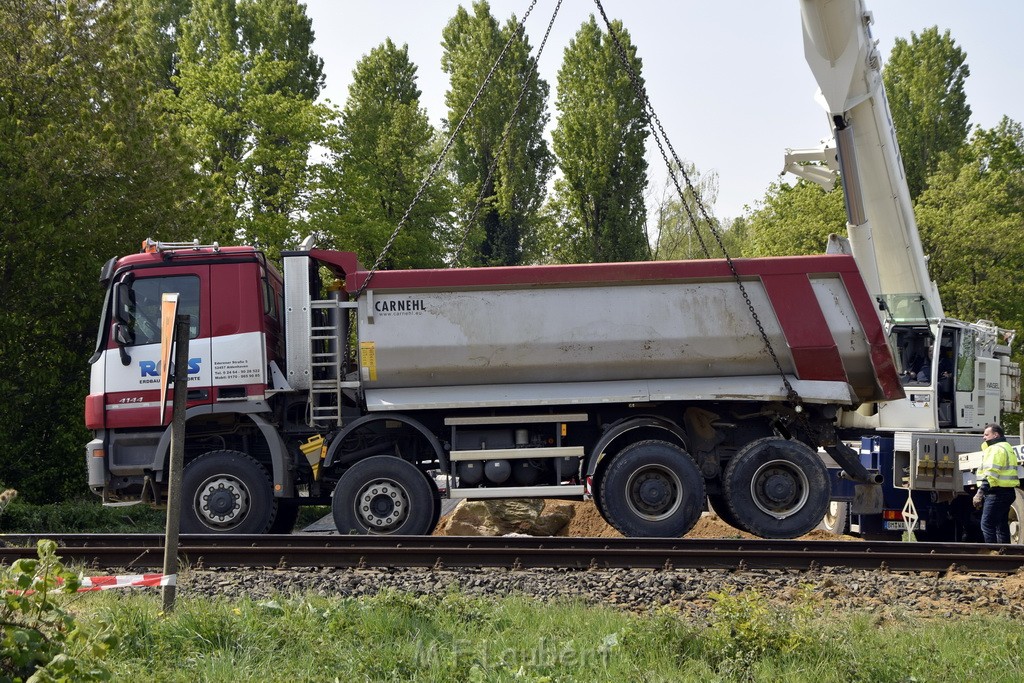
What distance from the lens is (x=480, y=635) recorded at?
259 inches

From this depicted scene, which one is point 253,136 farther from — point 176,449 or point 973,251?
point 176,449

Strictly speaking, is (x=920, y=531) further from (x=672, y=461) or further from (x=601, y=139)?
(x=601, y=139)

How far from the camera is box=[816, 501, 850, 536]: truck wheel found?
49.0 feet

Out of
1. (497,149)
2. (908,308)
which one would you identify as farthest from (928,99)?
(908,308)

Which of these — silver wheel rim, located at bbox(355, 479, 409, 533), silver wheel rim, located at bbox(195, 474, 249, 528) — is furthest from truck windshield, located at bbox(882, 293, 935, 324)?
silver wheel rim, located at bbox(195, 474, 249, 528)

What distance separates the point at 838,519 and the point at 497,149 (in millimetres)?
28095

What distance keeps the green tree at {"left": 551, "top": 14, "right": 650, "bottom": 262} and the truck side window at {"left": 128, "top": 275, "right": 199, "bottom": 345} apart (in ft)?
93.7

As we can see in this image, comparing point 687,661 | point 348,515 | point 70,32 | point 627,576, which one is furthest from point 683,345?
point 70,32

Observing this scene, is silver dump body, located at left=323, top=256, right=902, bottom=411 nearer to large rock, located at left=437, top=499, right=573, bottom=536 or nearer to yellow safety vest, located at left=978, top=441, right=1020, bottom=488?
yellow safety vest, located at left=978, top=441, right=1020, bottom=488

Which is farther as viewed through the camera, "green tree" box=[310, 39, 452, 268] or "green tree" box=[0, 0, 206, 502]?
"green tree" box=[310, 39, 452, 268]

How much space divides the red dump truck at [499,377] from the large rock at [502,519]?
5.30m

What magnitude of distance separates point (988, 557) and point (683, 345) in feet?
11.4

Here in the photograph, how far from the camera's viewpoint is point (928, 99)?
42750 millimetres

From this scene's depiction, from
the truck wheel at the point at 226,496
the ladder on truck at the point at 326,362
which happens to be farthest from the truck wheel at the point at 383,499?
the truck wheel at the point at 226,496
